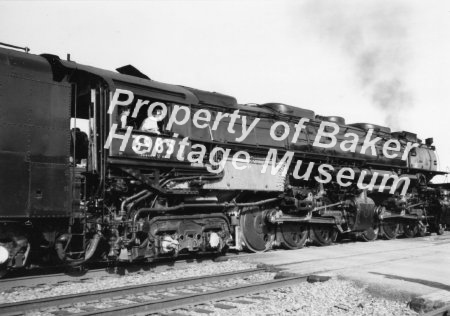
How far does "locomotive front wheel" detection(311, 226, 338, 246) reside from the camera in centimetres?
1330

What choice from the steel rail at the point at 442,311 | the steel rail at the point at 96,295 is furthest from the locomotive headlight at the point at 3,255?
the steel rail at the point at 442,311

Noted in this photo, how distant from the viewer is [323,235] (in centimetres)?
1366

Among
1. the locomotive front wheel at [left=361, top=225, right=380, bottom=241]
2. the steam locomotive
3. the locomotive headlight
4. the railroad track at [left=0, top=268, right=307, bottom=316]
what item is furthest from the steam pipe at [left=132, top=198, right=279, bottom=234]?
the locomotive front wheel at [left=361, top=225, right=380, bottom=241]

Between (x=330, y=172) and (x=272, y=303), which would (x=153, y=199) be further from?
(x=330, y=172)

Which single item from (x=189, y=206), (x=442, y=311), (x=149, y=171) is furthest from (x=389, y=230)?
(x=442, y=311)

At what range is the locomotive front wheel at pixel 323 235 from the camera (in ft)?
43.6

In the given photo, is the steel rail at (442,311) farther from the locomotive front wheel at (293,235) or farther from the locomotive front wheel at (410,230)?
the locomotive front wheel at (410,230)

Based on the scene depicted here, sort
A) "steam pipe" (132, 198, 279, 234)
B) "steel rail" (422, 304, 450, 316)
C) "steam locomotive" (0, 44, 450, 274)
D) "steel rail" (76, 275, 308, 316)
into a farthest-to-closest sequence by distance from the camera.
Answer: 1. "steam pipe" (132, 198, 279, 234)
2. "steam locomotive" (0, 44, 450, 274)
3. "steel rail" (76, 275, 308, 316)
4. "steel rail" (422, 304, 450, 316)

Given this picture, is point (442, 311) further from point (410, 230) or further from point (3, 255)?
point (410, 230)

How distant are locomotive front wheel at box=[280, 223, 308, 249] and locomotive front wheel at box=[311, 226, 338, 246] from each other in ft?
1.27

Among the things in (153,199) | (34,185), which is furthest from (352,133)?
(34,185)

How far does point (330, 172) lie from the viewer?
13547mm

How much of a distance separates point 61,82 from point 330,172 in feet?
27.9

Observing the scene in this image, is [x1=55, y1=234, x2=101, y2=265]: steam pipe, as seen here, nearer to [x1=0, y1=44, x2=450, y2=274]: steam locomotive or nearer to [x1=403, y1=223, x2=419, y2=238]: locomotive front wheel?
[x1=0, y1=44, x2=450, y2=274]: steam locomotive
